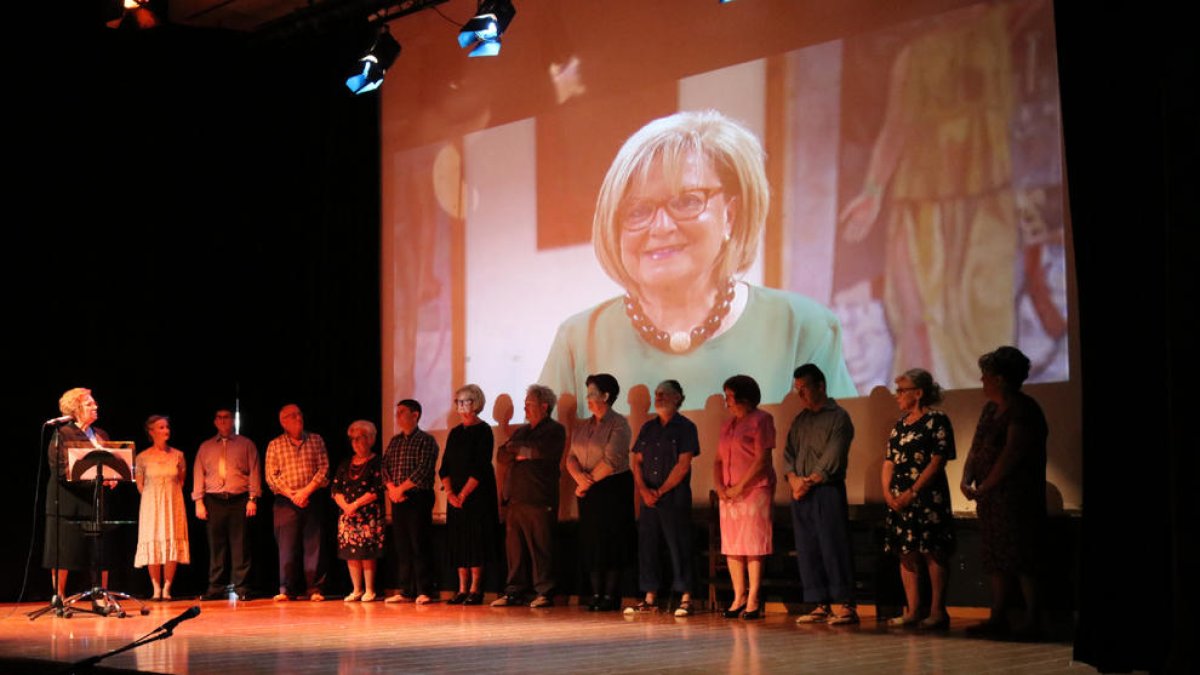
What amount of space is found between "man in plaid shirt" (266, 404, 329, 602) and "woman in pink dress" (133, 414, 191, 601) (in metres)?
0.68

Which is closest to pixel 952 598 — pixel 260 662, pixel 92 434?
pixel 260 662

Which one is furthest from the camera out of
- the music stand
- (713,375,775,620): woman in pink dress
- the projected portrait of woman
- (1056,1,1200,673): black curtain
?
the projected portrait of woman

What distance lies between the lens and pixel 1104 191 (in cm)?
392

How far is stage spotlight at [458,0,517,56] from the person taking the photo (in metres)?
8.57

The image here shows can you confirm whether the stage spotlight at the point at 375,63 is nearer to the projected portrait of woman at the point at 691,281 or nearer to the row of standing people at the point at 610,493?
the projected portrait of woman at the point at 691,281

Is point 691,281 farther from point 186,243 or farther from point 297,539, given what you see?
point 186,243

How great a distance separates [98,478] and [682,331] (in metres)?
3.71

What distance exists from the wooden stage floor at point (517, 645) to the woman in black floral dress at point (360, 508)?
120 centimetres

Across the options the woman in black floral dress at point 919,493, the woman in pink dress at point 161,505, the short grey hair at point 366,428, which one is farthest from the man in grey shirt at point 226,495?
the woman in black floral dress at point 919,493

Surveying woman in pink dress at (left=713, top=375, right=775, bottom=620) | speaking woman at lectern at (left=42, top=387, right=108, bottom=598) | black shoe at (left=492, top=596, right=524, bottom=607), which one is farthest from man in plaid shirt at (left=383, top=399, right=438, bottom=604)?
woman in pink dress at (left=713, top=375, right=775, bottom=620)

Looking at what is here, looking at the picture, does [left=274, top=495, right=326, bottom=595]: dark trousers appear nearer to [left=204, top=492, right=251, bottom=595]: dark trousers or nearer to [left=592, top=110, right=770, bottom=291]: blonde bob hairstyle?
[left=204, top=492, right=251, bottom=595]: dark trousers

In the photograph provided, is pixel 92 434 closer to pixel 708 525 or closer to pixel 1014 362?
pixel 708 525

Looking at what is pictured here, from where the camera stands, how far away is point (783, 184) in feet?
26.5

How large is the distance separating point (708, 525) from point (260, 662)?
3515 millimetres
